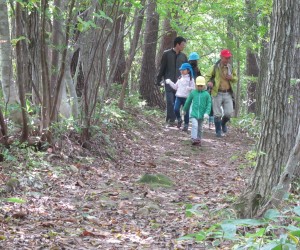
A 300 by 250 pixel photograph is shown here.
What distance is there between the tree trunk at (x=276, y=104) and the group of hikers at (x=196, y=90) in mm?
5157

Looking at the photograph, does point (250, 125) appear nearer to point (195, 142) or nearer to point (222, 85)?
point (222, 85)

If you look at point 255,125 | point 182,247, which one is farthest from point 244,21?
point 182,247

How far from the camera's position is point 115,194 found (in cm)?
641

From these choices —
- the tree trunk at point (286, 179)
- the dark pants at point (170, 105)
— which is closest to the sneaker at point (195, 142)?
the dark pants at point (170, 105)

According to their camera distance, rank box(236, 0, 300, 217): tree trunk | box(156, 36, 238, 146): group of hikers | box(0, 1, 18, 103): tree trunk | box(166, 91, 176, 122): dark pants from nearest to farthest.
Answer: box(236, 0, 300, 217): tree trunk → box(0, 1, 18, 103): tree trunk → box(156, 36, 238, 146): group of hikers → box(166, 91, 176, 122): dark pants

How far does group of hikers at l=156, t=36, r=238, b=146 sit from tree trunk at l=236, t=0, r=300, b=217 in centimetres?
516

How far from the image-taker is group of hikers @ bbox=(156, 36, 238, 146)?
34.4 feet

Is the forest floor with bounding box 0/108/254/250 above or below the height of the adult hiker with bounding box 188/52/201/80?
below

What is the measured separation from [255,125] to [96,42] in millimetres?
6383

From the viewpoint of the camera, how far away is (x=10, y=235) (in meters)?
4.43

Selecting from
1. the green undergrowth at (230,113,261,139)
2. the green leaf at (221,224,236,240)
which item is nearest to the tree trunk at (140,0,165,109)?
the green undergrowth at (230,113,261,139)

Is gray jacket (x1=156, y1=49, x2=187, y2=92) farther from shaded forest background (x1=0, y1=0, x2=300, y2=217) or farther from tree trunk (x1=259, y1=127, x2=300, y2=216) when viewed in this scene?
tree trunk (x1=259, y1=127, x2=300, y2=216)

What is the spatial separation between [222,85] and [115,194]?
571 cm

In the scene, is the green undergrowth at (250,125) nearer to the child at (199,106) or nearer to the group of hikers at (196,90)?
the group of hikers at (196,90)
